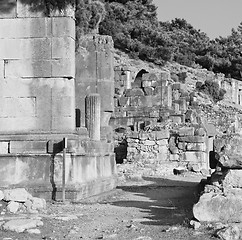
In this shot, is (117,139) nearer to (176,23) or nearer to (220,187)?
(220,187)

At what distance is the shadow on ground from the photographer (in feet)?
27.5

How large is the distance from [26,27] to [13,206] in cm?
361

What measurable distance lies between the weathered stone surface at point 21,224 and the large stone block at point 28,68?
3879 mm

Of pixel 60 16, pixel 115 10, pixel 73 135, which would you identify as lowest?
pixel 73 135

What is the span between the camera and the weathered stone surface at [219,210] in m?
7.10

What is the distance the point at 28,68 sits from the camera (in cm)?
1123

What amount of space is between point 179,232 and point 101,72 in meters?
8.52

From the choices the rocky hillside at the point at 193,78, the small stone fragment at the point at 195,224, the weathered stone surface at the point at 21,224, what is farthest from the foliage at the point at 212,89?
the small stone fragment at the point at 195,224

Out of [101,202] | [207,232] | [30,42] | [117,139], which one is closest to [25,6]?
[30,42]

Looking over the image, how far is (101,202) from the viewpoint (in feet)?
35.3

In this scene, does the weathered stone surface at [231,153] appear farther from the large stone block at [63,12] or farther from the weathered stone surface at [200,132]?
the weathered stone surface at [200,132]

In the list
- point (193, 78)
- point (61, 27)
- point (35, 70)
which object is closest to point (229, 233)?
point (35, 70)

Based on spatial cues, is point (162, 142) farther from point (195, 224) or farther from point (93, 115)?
point (195, 224)

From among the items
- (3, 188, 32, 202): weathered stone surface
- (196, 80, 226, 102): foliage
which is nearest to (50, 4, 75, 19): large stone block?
(3, 188, 32, 202): weathered stone surface
